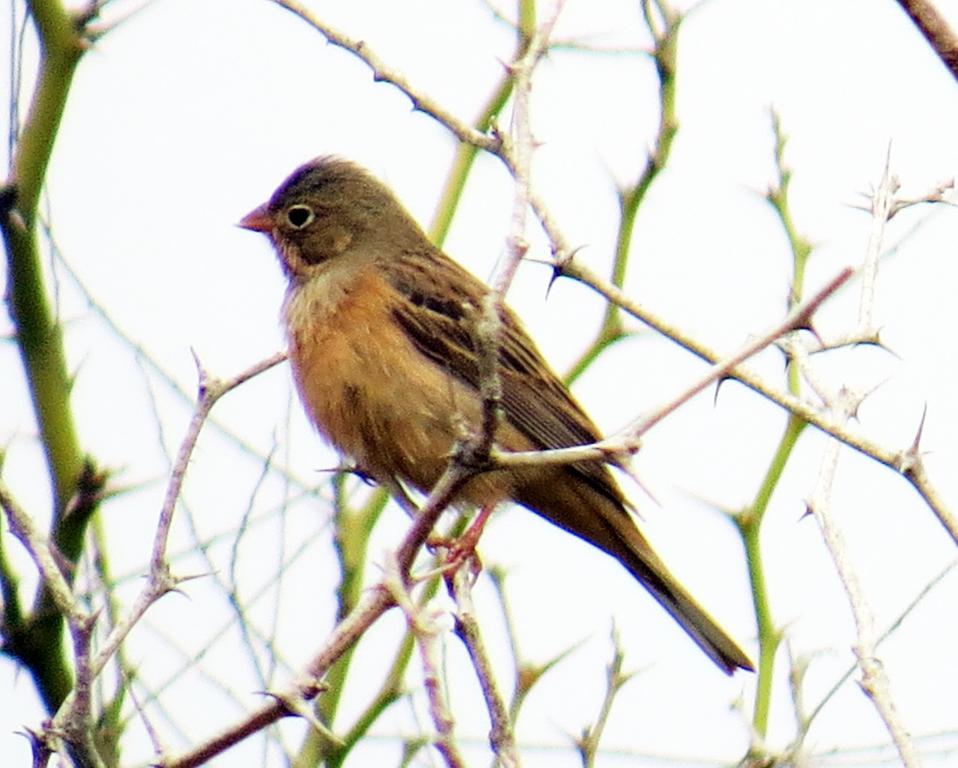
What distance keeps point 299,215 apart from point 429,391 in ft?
5.64

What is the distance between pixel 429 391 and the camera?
7.04m

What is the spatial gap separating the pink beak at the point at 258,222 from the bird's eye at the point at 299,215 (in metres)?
0.10

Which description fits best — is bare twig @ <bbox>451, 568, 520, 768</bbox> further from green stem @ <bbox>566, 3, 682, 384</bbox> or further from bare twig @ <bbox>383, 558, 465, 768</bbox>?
green stem @ <bbox>566, 3, 682, 384</bbox>

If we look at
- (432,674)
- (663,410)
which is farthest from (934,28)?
(432,674)

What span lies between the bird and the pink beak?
0.92 ft

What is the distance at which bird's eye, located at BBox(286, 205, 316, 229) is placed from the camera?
8289 mm

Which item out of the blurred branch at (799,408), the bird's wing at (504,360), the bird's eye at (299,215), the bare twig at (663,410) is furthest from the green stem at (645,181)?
the bare twig at (663,410)

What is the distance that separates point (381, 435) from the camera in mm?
6895

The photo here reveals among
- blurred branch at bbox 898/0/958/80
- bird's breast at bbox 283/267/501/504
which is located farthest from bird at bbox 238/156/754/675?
blurred branch at bbox 898/0/958/80

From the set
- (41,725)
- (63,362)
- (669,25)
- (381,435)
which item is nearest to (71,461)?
(63,362)

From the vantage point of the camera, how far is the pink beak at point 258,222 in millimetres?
8305

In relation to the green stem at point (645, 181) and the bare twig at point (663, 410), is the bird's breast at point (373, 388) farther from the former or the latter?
the bare twig at point (663, 410)

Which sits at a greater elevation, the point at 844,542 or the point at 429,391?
the point at 429,391

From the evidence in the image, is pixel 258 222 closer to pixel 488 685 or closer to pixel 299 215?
pixel 299 215
